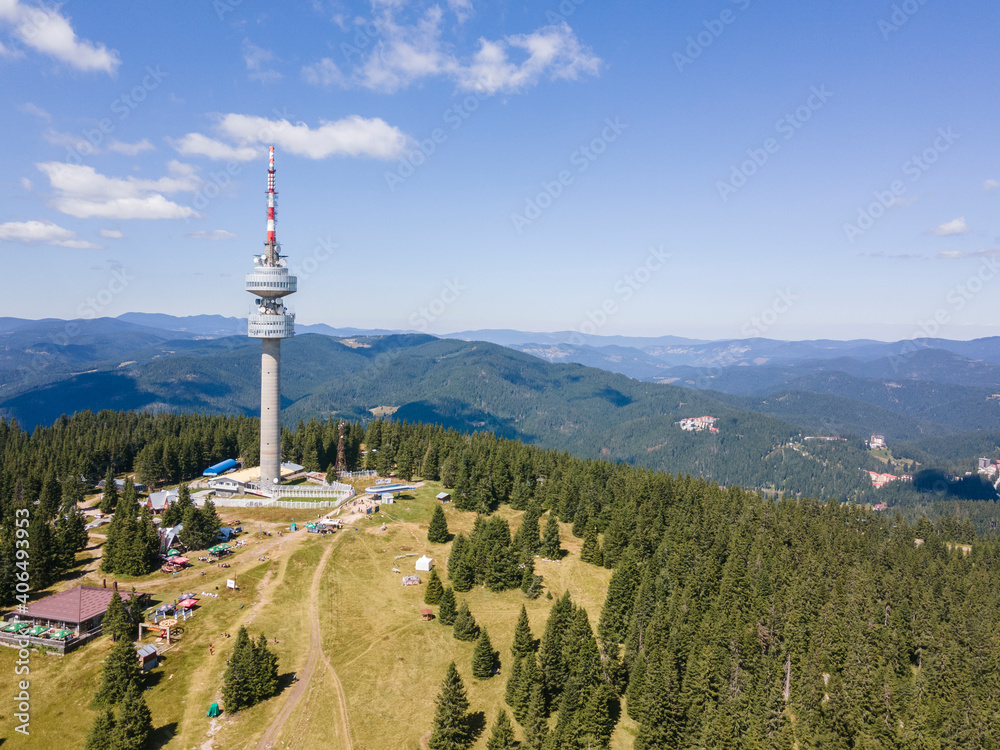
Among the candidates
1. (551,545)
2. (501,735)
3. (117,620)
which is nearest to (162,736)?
(117,620)

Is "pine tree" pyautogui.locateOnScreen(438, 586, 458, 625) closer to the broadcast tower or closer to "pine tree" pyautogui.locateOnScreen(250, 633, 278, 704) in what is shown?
"pine tree" pyautogui.locateOnScreen(250, 633, 278, 704)

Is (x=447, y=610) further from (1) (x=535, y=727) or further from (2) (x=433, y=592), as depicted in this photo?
(1) (x=535, y=727)

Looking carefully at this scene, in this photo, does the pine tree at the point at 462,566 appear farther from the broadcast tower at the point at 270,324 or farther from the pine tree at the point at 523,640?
the broadcast tower at the point at 270,324

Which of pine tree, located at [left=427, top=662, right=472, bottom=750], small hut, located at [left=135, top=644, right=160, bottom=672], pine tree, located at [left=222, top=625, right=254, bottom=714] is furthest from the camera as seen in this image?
small hut, located at [left=135, top=644, right=160, bottom=672]

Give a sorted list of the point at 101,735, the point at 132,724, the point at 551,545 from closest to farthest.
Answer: the point at 101,735
the point at 132,724
the point at 551,545

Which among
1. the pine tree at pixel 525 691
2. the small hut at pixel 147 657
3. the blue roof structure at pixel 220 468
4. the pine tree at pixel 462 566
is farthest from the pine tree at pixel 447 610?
the blue roof structure at pixel 220 468

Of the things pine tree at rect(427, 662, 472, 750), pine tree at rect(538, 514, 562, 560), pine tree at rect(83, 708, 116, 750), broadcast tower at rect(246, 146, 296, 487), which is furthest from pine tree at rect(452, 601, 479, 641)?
broadcast tower at rect(246, 146, 296, 487)
